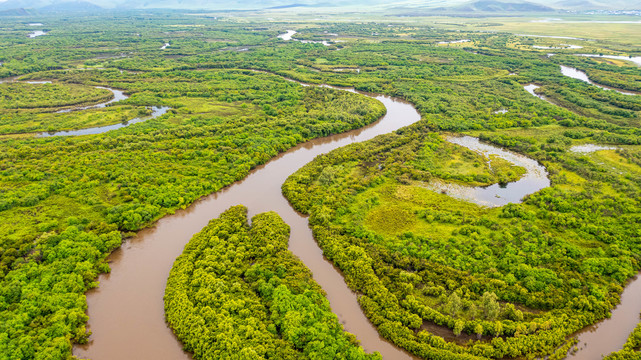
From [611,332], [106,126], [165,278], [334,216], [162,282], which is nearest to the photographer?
[611,332]

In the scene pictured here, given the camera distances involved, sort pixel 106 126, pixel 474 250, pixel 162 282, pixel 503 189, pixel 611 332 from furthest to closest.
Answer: pixel 106 126
pixel 503 189
pixel 474 250
pixel 162 282
pixel 611 332

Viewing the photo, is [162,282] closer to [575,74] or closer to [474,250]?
[474,250]

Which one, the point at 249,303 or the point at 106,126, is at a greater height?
the point at 106,126

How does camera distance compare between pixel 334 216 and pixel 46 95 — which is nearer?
pixel 334 216

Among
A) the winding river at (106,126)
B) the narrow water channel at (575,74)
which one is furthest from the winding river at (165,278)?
the narrow water channel at (575,74)

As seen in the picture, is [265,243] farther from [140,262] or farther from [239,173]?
[239,173]

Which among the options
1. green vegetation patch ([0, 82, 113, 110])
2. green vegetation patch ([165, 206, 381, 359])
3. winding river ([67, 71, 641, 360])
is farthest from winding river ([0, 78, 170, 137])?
green vegetation patch ([165, 206, 381, 359])

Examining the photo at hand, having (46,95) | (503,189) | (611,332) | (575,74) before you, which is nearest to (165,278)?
(611,332)

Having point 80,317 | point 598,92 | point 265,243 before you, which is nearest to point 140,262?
point 80,317
